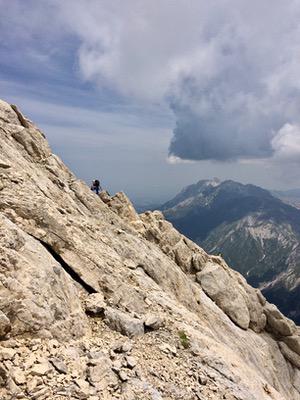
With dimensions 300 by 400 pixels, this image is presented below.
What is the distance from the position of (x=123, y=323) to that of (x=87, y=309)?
2659 mm

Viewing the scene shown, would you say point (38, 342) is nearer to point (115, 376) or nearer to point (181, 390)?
point (115, 376)

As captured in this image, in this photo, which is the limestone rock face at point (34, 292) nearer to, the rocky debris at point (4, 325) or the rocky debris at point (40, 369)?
the rocky debris at point (4, 325)

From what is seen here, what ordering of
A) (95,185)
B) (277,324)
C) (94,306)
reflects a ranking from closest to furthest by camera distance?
(94,306), (95,185), (277,324)

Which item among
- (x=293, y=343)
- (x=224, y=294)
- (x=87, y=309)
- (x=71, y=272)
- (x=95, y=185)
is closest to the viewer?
(x=87, y=309)

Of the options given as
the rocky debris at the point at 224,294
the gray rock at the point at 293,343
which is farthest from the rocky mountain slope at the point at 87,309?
the gray rock at the point at 293,343

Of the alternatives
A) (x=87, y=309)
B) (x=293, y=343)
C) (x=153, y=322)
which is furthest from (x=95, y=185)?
(x=293, y=343)

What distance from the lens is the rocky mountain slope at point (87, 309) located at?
18984 mm

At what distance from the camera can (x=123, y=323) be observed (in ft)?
84.7

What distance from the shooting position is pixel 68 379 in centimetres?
1806

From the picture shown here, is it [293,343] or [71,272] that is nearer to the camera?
[71,272]

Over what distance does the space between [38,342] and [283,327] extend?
5417 cm

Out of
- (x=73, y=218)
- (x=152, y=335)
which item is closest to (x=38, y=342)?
(x=152, y=335)

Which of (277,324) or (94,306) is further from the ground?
(277,324)

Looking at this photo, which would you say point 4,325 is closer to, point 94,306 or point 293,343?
point 94,306
